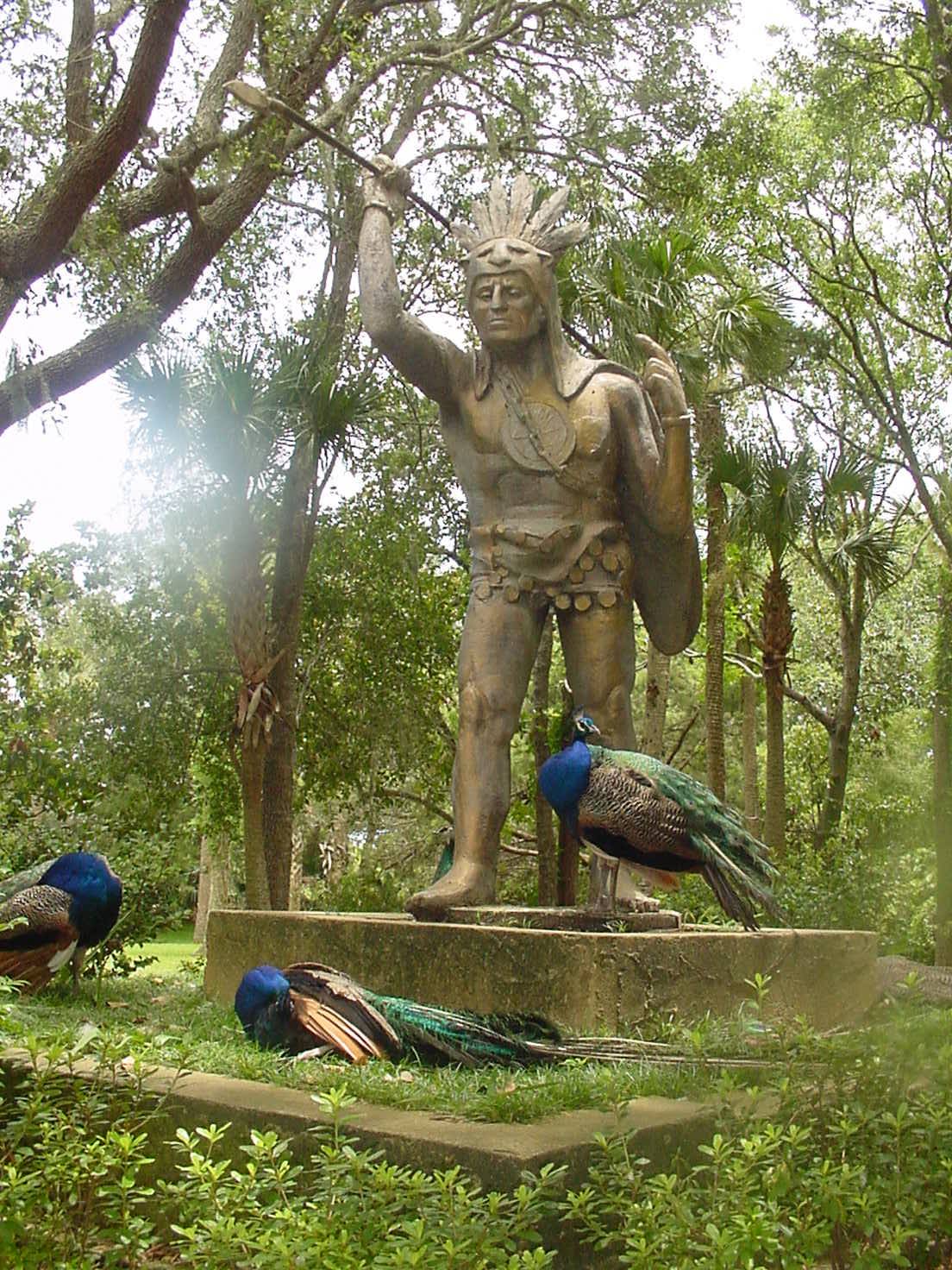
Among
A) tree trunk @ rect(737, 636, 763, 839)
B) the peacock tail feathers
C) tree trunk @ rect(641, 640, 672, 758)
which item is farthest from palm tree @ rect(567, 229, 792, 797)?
the peacock tail feathers

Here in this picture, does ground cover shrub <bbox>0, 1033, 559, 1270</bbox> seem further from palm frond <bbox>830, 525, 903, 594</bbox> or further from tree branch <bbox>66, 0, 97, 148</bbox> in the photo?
palm frond <bbox>830, 525, 903, 594</bbox>

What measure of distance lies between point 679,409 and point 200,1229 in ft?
11.7

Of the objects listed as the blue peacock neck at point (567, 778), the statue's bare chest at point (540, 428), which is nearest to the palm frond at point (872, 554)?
the statue's bare chest at point (540, 428)

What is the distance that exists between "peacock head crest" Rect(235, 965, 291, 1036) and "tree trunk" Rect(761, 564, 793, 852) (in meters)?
11.9

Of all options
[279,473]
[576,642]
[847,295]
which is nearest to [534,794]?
[279,473]

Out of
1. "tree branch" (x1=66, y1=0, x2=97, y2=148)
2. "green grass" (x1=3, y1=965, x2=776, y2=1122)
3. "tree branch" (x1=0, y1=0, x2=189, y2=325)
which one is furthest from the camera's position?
"tree branch" (x1=66, y1=0, x2=97, y2=148)

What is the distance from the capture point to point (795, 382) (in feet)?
71.9

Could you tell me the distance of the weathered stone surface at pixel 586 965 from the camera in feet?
14.5

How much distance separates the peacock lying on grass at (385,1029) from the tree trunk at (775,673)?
11.7 metres

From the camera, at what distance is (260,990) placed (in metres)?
4.27

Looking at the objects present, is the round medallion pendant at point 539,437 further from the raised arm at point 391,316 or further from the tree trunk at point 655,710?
the tree trunk at point 655,710

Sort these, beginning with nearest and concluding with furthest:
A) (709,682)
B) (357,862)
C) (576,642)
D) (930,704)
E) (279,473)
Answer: (576,642) < (279,473) < (709,682) < (930,704) < (357,862)

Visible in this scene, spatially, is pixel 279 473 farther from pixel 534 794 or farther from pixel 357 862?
pixel 357 862

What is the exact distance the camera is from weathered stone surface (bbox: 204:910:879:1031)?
14.5 feet
